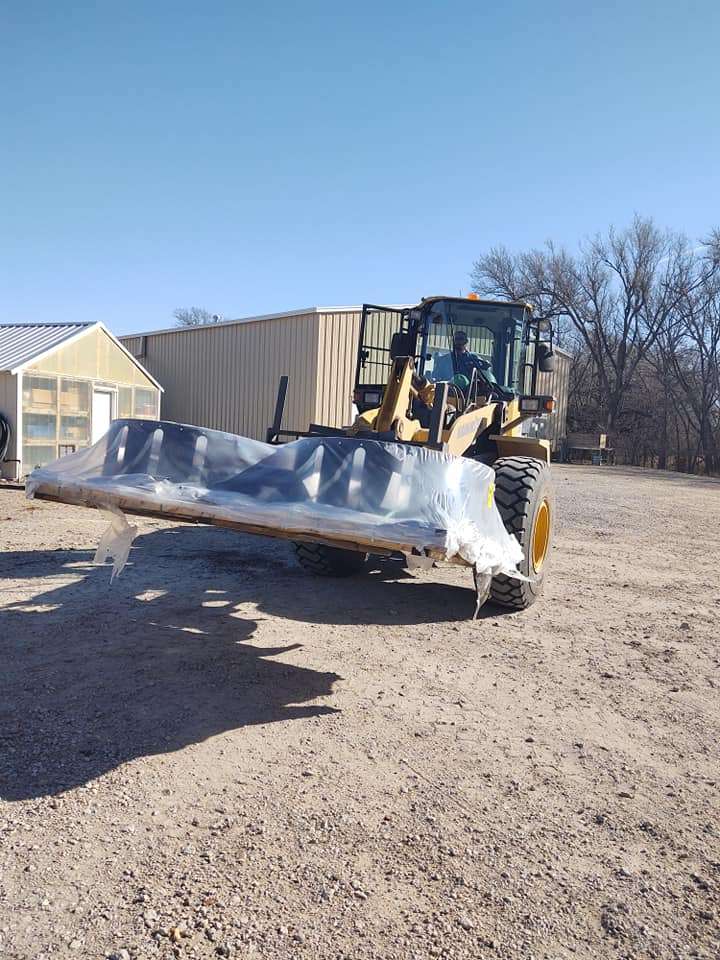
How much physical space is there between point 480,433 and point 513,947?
607 centimetres

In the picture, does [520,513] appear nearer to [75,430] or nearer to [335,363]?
[75,430]

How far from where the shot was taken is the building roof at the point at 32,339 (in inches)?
638

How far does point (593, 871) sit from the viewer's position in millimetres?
3018

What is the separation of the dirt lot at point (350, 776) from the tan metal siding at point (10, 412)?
31.4 feet

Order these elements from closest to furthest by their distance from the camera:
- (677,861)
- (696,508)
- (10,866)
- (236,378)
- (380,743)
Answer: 1. (10,866)
2. (677,861)
3. (380,743)
4. (696,508)
5. (236,378)

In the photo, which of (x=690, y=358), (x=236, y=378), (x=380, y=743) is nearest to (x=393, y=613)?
(x=380, y=743)

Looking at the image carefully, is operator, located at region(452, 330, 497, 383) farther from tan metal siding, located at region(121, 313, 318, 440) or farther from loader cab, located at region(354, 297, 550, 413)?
tan metal siding, located at region(121, 313, 318, 440)

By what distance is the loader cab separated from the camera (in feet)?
28.1

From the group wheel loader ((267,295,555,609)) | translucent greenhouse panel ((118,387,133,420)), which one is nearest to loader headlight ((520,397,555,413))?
wheel loader ((267,295,555,609))

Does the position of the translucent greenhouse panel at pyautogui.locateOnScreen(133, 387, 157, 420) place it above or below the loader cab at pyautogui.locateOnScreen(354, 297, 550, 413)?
below

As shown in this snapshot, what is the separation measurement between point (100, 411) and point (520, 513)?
13.8 m

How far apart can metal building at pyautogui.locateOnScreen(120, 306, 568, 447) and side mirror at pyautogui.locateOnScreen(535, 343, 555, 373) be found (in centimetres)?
1176

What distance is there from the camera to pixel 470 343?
28.7ft

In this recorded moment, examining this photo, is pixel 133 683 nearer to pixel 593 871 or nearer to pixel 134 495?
pixel 134 495
